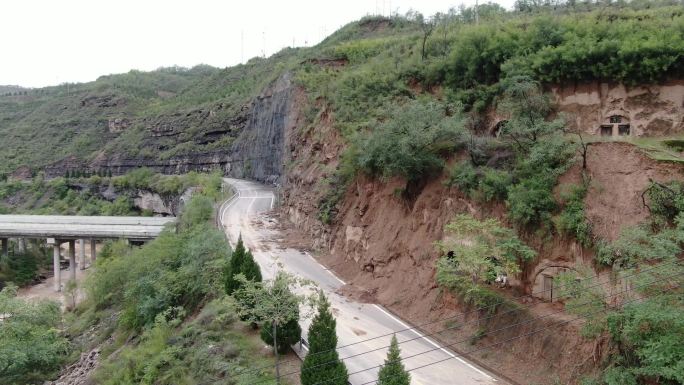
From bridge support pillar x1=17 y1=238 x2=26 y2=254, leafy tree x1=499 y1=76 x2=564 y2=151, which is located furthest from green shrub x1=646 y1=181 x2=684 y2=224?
bridge support pillar x1=17 y1=238 x2=26 y2=254

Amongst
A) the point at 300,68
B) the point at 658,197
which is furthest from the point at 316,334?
the point at 300,68

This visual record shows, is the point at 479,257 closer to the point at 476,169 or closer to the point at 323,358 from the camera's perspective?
the point at 476,169

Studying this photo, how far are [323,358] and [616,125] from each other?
58.2 feet

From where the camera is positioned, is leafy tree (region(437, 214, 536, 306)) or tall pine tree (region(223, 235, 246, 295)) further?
tall pine tree (region(223, 235, 246, 295))

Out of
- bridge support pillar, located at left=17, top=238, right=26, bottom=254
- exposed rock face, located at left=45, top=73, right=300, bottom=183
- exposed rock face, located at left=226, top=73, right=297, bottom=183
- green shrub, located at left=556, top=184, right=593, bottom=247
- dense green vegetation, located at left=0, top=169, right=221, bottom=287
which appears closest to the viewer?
green shrub, located at left=556, top=184, right=593, bottom=247

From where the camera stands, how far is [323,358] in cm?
1399

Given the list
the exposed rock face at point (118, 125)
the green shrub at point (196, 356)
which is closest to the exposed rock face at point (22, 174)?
the exposed rock face at point (118, 125)

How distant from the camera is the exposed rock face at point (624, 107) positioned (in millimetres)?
21578

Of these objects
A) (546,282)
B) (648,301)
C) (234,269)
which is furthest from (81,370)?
(648,301)

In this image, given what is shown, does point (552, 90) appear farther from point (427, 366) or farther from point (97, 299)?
point (97, 299)

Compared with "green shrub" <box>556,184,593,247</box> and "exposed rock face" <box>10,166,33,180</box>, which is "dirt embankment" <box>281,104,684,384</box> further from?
"exposed rock face" <box>10,166,33,180</box>

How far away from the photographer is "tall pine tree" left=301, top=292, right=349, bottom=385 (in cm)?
1379

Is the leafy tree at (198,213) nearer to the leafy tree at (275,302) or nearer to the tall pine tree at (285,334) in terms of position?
the tall pine tree at (285,334)

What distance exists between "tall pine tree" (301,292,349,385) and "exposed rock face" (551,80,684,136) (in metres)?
15.7
